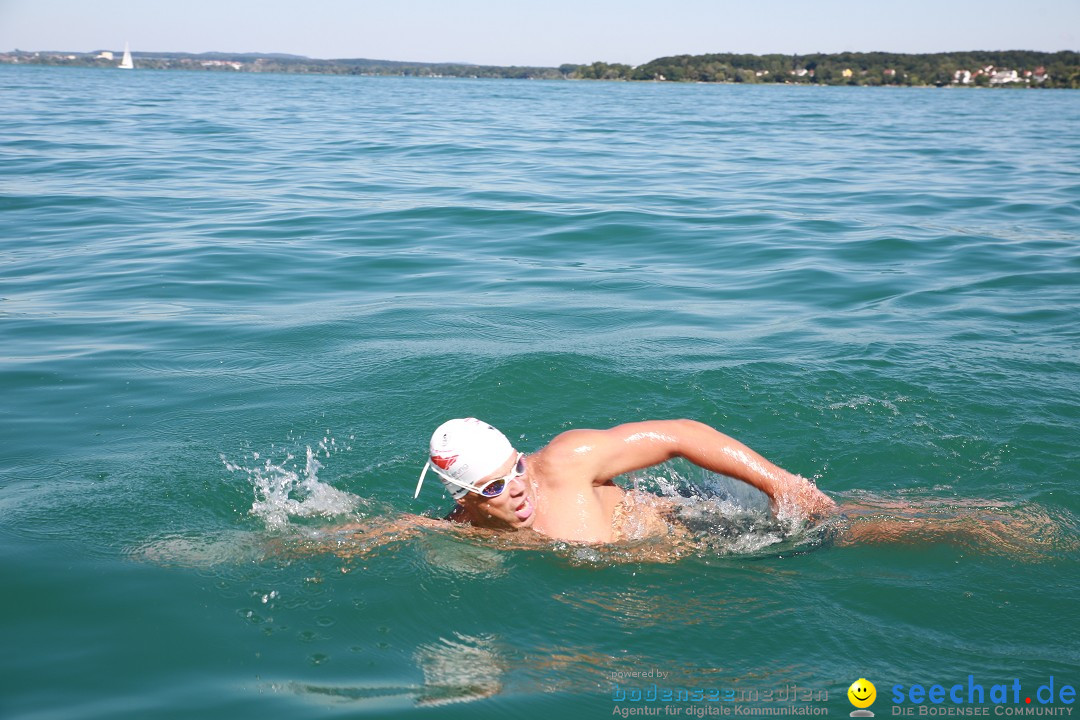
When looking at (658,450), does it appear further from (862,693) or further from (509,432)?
(509,432)

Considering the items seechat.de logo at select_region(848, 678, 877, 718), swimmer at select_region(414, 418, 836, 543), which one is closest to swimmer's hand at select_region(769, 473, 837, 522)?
swimmer at select_region(414, 418, 836, 543)

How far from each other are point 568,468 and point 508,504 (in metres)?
0.35

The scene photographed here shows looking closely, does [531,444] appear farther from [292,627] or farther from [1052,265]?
[1052,265]

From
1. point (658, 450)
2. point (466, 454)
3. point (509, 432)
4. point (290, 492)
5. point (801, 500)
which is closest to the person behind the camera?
point (466, 454)

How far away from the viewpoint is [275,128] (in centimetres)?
2770

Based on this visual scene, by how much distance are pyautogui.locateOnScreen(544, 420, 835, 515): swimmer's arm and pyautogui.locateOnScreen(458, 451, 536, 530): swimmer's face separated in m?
0.27

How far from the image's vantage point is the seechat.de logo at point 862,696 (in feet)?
12.2

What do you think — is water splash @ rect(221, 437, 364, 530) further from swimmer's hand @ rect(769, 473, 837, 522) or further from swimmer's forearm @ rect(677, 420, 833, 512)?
swimmer's hand @ rect(769, 473, 837, 522)

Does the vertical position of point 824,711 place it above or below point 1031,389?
below

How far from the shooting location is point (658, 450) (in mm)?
4527

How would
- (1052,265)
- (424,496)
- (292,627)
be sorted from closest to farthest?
(292,627) → (424,496) → (1052,265)

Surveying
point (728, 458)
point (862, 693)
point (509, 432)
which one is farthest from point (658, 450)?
point (509, 432)

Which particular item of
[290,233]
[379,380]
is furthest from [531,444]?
[290,233]

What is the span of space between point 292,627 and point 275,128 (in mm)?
25671
